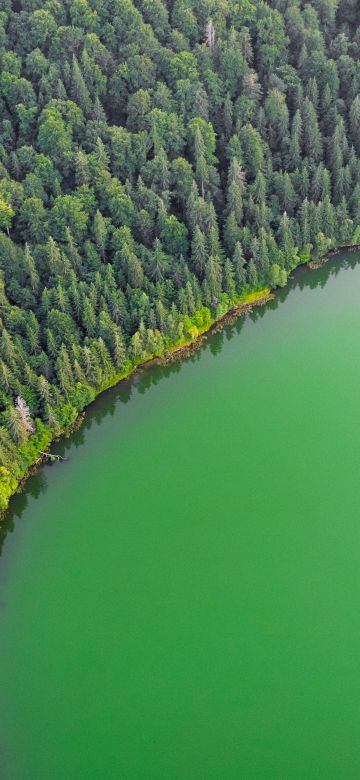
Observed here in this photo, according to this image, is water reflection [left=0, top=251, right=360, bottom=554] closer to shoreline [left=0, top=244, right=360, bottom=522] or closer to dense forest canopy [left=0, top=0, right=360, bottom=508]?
shoreline [left=0, top=244, right=360, bottom=522]

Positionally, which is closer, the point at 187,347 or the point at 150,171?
the point at 187,347

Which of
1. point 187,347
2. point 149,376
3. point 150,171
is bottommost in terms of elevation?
point 149,376

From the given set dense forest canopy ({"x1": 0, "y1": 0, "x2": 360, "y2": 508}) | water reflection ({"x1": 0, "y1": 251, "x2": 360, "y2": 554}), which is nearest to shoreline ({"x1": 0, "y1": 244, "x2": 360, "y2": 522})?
water reflection ({"x1": 0, "y1": 251, "x2": 360, "y2": 554})

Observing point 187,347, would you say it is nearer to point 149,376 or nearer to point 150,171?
point 149,376

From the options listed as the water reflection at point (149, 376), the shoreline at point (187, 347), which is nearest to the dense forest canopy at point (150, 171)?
the shoreline at point (187, 347)

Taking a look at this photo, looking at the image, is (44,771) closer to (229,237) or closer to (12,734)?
(12,734)

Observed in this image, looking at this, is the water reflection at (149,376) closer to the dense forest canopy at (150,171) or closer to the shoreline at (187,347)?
the shoreline at (187,347)

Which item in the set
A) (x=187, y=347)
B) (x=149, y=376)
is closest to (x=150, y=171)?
(x=187, y=347)
